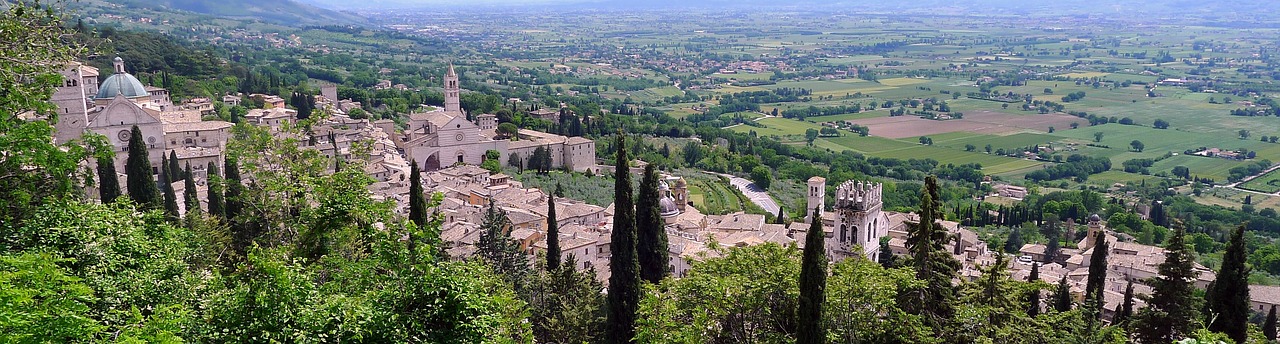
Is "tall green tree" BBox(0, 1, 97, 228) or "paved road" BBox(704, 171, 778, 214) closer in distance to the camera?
"tall green tree" BBox(0, 1, 97, 228)

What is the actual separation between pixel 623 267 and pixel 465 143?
3853cm

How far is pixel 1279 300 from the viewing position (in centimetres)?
4075

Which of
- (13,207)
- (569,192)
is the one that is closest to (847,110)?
(569,192)

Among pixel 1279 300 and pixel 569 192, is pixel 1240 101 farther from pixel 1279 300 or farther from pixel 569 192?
pixel 569 192

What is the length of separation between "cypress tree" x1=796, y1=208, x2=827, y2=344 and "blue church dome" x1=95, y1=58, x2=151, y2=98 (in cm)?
4588

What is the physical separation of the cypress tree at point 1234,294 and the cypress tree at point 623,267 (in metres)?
13.5

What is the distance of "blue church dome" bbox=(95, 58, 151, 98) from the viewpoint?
163 ft

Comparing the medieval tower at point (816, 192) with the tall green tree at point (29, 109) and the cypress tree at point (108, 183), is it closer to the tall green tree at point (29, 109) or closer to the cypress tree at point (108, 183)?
the cypress tree at point (108, 183)

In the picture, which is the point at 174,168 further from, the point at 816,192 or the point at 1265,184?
the point at 1265,184

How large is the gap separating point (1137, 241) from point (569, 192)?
3510 cm

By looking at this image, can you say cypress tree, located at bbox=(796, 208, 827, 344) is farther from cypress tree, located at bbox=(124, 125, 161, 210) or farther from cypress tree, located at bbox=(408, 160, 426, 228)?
cypress tree, located at bbox=(124, 125, 161, 210)

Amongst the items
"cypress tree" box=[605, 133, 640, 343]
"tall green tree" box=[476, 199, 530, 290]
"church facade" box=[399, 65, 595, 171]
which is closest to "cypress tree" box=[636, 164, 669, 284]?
"cypress tree" box=[605, 133, 640, 343]

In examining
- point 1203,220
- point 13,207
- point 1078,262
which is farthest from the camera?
point 1203,220

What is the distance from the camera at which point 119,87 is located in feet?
165
